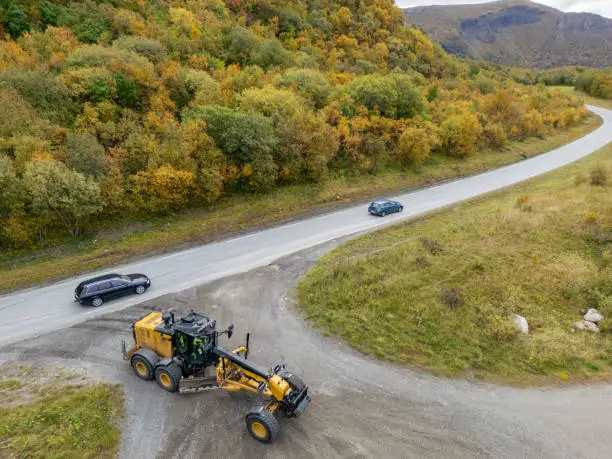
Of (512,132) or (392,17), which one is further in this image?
(392,17)

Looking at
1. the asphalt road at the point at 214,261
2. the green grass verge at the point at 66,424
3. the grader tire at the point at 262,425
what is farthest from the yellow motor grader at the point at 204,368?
the asphalt road at the point at 214,261

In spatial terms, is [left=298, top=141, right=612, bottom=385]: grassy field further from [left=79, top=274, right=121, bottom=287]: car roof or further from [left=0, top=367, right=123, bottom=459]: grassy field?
[left=79, top=274, right=121, bottom=287]: car roof

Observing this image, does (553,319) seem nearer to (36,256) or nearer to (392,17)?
(36,256)

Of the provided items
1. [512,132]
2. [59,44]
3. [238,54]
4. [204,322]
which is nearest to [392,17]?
[512,132]

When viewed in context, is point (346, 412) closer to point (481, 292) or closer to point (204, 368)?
point (204, 368)

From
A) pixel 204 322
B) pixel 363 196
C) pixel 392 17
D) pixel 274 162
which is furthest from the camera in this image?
pixel 392 17

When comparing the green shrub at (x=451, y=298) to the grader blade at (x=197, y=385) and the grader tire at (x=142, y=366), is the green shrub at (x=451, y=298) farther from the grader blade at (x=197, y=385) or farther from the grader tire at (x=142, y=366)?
Answer: the grader tire at (x=142, y=366)
